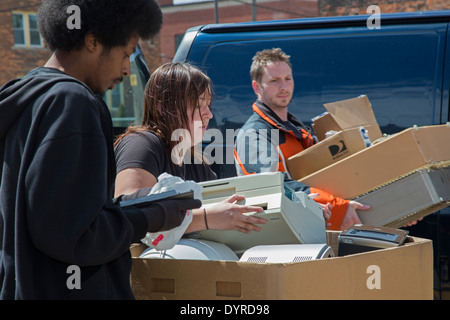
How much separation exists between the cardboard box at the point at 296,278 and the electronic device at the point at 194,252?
5.0 inches

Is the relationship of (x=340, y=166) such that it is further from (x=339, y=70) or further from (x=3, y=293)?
(x=3, y=293)

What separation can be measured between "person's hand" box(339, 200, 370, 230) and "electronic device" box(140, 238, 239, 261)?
109 cm

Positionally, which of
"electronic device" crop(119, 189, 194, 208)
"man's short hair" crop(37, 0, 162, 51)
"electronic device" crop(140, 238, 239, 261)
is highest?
"man's short hair" crop(37, 0, 162, 51)

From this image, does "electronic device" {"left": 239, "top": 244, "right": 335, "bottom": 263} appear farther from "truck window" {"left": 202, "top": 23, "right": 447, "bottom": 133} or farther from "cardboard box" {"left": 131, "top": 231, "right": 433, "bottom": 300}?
"truck window" {"left": 202, "top": 23, "right": 447, "bottom": 133}

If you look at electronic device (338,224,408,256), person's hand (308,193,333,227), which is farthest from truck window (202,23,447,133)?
electronic device (338,224,408,256)

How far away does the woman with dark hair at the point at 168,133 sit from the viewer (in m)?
1.98

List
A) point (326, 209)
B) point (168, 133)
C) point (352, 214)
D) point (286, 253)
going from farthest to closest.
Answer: point (352, 214) < point (326, 209) < point (168, 133) < point (286, 253)

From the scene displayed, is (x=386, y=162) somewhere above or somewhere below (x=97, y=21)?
below

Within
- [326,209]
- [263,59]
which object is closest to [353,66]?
[263,59]

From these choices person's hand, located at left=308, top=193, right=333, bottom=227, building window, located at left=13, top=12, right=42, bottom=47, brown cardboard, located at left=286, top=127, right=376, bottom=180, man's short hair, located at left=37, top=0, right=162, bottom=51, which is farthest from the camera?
building window, located at left=13, top=12, right=42, bottom=47

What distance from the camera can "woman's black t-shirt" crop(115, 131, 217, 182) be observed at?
199cm

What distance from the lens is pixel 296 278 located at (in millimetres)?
1505

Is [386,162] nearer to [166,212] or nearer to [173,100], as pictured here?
[173,100]

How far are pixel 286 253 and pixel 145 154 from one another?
661 mm
